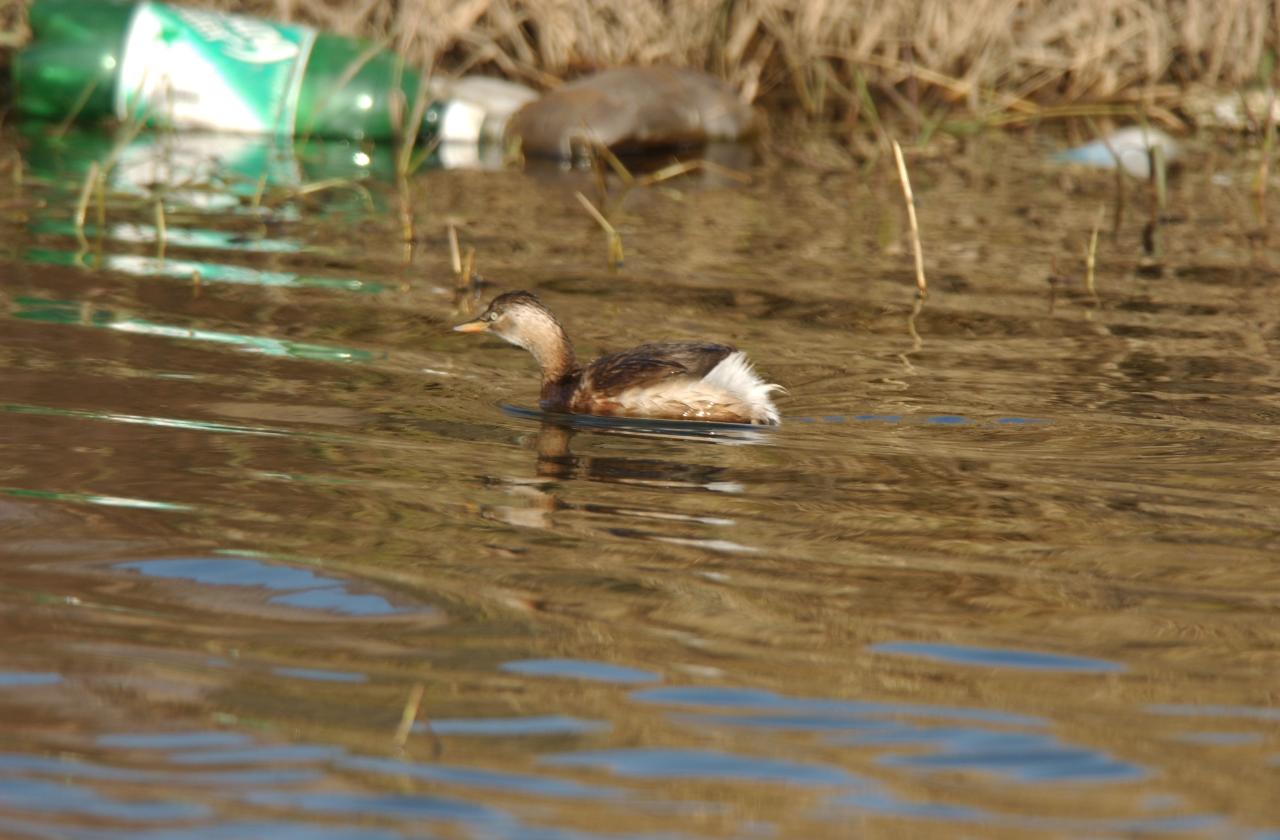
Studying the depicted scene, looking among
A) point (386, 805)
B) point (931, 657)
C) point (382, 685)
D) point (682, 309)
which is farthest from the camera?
point (682, 309)

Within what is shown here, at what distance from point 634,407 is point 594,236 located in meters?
3.46

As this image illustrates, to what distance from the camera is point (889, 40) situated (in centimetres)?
1462

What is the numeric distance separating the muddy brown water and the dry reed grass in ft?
18.9

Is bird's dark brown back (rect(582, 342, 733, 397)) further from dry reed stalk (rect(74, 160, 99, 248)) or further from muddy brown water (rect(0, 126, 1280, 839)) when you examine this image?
dry reed stalk (rect(74, 160, 99, 248))

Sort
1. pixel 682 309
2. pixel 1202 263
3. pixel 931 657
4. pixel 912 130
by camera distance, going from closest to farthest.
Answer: pixel 931 657 → pixel 682 309 → pixel 1202 263 → pixel 912 130

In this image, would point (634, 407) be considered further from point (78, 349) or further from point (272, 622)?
point (272, 622)

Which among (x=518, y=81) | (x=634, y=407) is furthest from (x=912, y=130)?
(x=634, y=407)

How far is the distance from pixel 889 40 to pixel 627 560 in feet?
35.4

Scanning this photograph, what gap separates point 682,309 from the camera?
8.12 meters

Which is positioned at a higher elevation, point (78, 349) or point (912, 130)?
point (912, 130)

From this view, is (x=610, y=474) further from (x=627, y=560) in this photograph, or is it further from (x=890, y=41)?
(x=890, y=41)

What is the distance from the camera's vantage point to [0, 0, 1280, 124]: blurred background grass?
561 inches

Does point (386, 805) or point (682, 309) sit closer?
point (386, 805)

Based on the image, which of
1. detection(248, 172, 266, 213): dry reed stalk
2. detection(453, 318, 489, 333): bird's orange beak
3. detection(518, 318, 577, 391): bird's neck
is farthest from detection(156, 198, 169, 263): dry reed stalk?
detection(518, 318, 577, 391): bird's neck
